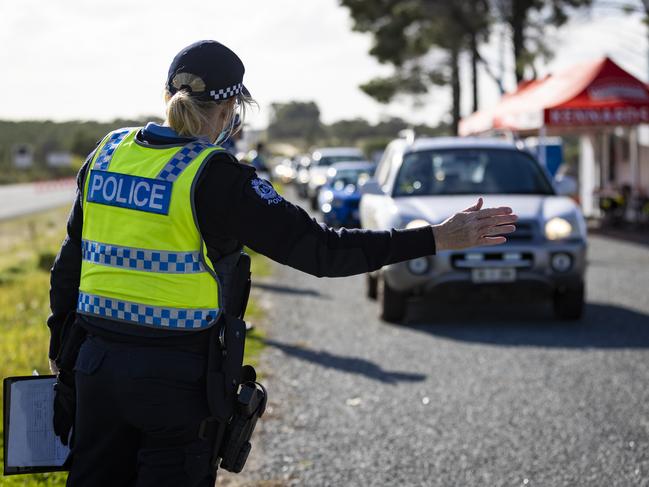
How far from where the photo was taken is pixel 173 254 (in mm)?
2879

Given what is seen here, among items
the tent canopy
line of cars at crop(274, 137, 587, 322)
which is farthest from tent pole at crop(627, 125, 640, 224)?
line of cars at crop(274, 137, 587, 322)

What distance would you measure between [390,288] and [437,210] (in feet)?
2.75

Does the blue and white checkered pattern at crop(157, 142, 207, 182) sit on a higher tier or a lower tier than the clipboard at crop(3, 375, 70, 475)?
higher

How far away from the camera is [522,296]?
9438 mm

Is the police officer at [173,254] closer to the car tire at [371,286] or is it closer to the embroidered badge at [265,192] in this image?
the embroidered badge at [265,192]

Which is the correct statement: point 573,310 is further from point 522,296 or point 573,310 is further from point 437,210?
point 437,210

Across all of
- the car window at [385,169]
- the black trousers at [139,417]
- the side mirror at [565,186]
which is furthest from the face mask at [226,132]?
the car window at [385,169]

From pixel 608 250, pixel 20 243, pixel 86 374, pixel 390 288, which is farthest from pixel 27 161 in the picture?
pixel 86 374

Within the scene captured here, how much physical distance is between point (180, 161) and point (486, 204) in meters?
6.81

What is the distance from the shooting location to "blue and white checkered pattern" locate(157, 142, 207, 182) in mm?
2865

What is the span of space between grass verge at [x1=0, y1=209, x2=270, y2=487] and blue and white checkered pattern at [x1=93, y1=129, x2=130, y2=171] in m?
2.38

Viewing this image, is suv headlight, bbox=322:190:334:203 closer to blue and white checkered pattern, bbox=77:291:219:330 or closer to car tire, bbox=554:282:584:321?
car tire, bbox=554:282:584:321

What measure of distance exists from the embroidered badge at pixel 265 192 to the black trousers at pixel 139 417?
46 cm

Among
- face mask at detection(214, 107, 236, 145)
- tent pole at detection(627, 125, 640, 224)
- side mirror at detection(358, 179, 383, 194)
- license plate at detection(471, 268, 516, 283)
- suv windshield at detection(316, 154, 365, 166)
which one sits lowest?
suv windshield at detection(316, 154, 365, 166)
